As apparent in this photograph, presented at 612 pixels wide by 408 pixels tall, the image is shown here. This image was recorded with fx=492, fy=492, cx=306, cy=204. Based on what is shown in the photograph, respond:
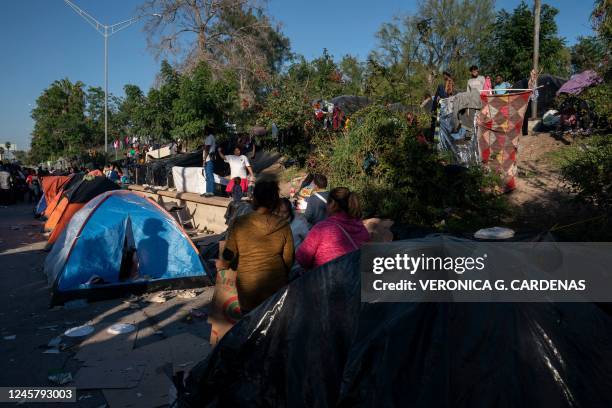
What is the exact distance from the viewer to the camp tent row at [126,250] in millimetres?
7496

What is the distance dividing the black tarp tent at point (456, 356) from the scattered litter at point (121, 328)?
3.97 meters

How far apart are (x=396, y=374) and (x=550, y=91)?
19.1 metres

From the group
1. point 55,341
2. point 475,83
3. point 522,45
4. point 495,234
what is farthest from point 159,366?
point 522,45

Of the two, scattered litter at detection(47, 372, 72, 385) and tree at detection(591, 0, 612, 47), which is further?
tree at detection(591, 0, 612, 47)

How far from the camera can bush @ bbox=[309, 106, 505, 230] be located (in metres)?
7.90

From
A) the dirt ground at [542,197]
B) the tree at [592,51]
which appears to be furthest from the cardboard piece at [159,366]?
the tree at [592,51]

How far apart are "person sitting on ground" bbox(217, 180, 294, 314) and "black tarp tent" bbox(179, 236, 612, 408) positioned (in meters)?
1.22

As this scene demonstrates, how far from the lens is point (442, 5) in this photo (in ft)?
114

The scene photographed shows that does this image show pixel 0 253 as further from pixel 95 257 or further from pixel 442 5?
pixel 442 5

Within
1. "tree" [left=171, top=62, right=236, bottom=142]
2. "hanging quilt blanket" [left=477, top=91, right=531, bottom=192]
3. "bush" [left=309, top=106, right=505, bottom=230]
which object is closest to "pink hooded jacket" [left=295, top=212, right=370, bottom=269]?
"bush" [left=309, top=106, right=505, bottom=230]

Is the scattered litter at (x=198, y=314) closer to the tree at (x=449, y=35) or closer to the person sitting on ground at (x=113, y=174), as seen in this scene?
the person sitting on ground at (x=113, y=174)

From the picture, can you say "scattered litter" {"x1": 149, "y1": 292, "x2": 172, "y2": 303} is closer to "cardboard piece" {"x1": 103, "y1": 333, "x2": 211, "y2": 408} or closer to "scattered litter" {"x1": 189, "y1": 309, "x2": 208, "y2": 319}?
"scattered litter" {"x1": 189, "y1": 309, "x2": 208, "y2": 319}

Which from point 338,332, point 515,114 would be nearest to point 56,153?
point 515,114

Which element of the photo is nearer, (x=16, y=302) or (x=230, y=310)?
(x=230, y=310)
